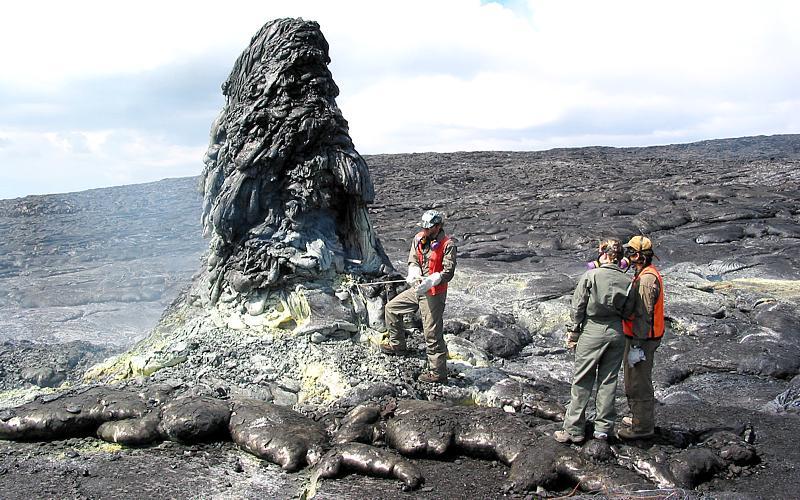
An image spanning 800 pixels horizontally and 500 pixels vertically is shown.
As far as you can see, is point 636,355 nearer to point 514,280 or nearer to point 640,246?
point 640,246

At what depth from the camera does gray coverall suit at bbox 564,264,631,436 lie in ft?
15.7

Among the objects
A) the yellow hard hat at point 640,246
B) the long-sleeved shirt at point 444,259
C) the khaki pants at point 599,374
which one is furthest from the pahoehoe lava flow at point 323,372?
the yellow hard hat at point 640,246

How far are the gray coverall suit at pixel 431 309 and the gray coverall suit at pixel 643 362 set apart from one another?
1.63 meters

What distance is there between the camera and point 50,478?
4.61 m

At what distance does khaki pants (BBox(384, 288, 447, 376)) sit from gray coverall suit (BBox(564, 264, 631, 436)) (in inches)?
58.7

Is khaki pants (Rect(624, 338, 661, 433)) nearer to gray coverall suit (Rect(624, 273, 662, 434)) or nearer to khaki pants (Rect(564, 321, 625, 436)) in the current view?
gray coverall suit (Rect(624, 273, 662, 434))

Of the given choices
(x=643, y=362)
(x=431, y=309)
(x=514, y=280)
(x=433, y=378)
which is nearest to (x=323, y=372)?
(x=433, y=378)

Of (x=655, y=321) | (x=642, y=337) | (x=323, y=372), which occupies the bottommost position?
(x=323, y=372)

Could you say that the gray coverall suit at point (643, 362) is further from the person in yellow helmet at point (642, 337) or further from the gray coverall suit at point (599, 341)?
the gray coverall suit at point (599, 341)

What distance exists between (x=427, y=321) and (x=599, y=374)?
5.61 ft

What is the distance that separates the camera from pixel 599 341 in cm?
483

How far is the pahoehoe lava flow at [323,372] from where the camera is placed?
4.66 meters

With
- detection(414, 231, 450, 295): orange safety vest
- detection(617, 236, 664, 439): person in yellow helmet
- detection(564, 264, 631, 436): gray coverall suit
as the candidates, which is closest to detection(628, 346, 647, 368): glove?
detection(617, 236, 664, 439): person in yellow helmet

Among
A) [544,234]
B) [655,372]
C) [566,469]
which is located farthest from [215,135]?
[544,234]
